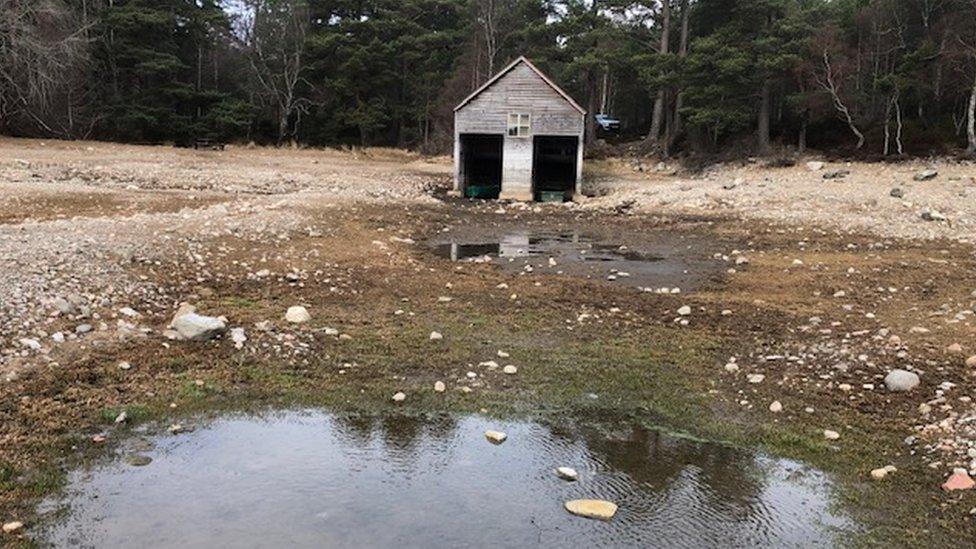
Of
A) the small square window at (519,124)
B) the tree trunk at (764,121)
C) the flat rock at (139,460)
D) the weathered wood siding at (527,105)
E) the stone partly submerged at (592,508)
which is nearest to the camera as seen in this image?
the stone partly submerged at (592,508)

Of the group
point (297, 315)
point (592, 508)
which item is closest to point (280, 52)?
point (297, 315)

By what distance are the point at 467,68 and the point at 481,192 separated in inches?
822

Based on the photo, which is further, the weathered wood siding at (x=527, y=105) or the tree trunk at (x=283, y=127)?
the tree trunk at (x=283, y=127)

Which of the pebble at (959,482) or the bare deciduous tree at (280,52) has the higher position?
the bare deciduous tree at (280,52)

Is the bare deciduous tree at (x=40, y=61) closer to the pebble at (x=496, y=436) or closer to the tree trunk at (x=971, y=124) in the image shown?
the pebble at (x=496, y=436)

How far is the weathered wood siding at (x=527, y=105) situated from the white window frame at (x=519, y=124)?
0.45ft

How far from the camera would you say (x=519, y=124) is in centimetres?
3253

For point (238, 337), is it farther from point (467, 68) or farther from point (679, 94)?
point (467, 68)

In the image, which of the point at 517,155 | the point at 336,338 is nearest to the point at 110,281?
the point at 336,338

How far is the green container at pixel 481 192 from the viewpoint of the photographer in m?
33.5

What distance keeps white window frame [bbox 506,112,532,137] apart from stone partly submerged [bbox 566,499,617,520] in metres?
27.7

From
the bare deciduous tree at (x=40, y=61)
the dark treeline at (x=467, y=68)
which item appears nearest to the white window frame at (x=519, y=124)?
the dark treeline at (x=467, y=68)

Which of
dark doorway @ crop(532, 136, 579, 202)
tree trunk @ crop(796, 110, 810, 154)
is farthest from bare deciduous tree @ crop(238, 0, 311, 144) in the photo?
tree trunk @ crop(796, 110, 810, 154)

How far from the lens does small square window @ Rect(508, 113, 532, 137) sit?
32500mm
